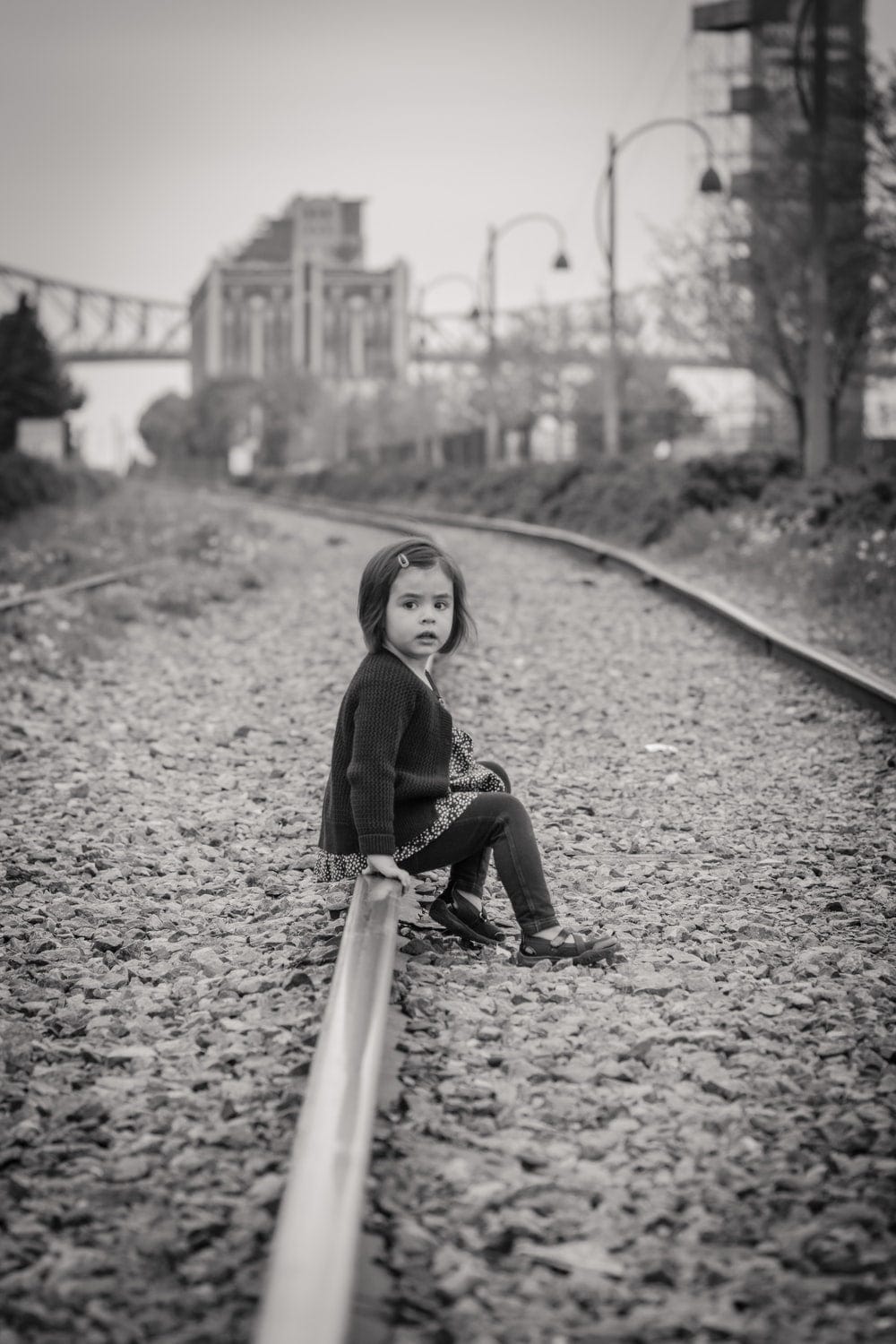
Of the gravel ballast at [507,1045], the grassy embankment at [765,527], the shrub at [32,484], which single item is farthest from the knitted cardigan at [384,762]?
the shrub at [32,484]

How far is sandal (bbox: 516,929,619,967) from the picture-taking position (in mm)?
3941

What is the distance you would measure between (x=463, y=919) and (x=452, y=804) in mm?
359

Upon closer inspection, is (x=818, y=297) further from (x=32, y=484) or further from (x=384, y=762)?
(x=32, y=484)

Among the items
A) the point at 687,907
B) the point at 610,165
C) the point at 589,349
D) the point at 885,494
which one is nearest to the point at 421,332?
the point at 589,349

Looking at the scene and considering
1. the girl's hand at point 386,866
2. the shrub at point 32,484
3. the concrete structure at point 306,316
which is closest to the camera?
the girl's hand at point 386,866

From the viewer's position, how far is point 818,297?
53.6 ft

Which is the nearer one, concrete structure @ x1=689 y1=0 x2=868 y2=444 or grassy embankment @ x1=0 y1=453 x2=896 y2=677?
grassy embankment @ x1=0 y1=453 x2=896 y2=677

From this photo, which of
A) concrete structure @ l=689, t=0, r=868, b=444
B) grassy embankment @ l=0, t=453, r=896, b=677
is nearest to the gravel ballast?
grassy embankment @ l=0, t=453, r=896, b=677

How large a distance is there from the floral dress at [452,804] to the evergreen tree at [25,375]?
43158 millimetres

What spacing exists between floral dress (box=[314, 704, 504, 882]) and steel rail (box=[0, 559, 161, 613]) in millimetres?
7701

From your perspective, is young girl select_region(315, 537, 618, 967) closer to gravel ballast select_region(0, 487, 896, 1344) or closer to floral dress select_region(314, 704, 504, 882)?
floral dress select_region(314, 704, 504, 882)

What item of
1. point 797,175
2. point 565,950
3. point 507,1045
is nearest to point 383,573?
point 565,950

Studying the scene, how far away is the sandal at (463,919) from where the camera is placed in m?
4.14

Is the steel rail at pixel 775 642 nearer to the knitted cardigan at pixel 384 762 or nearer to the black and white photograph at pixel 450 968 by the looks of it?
the black and white photograph at pixel 450 968
